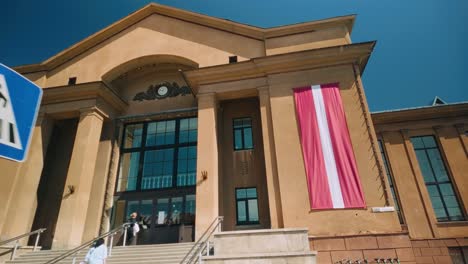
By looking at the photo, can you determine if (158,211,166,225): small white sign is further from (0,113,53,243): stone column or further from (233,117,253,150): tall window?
(0,113,53,243): stone column

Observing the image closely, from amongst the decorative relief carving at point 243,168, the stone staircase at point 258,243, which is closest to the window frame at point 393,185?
the decorative relief carving at point 243,168

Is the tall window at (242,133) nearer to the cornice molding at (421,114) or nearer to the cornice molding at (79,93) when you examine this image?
the cornice molding at (79,93)

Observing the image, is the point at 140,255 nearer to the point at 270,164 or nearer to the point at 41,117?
the point at 270,164

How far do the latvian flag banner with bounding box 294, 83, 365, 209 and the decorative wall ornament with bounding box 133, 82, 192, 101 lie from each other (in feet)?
23.3

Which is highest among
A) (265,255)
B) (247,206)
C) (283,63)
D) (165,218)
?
(283,63)

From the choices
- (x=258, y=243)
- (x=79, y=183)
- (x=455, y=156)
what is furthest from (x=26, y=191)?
(x=455, y=156)

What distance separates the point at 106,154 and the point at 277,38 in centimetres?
1128

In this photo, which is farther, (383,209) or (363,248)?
(383,209)

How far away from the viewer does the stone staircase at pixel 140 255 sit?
9.51 m

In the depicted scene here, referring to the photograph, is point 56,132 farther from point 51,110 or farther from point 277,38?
point 277,38

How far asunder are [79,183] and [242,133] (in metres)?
8.45

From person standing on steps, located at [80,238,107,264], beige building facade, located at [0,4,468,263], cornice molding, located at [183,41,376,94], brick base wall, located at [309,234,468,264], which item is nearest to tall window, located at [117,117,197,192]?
beige building facade, located at [0,4,468,263]

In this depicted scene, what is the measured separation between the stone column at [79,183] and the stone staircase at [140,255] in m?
1.17

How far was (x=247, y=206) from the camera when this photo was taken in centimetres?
1387
